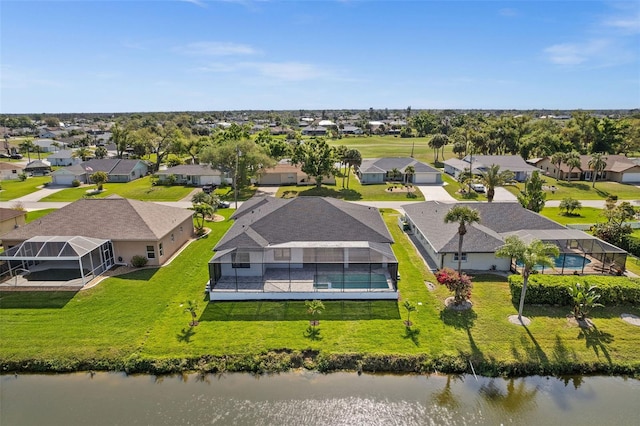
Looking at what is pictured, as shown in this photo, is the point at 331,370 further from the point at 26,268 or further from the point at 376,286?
the point at 26,268

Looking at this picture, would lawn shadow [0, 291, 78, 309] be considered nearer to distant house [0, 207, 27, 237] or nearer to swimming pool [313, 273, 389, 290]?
distant house [0, 207, 27, 237]

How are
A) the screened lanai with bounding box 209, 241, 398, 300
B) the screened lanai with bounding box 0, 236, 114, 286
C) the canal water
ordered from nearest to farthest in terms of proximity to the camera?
1. the canal water
2. the screened lanai with bounding box 209, 241, 398, 300
3. the screened lanai with bounding box 0, 236, 114, 286

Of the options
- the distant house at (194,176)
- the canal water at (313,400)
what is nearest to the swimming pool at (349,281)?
the canal water at (313,400)

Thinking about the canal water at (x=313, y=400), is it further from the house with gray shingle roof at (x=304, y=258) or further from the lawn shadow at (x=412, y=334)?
the house with gray shingle roof at (x=304, y=258)

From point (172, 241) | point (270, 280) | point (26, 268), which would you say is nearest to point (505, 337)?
point (270, 280)

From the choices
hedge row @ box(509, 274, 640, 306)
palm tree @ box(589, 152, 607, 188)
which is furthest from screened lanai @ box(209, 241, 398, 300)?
palm tree @ box(589, 152, 607, 188)

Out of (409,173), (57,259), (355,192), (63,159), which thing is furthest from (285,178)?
(63,159)

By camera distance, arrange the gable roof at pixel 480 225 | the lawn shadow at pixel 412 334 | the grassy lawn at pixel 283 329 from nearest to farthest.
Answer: the grassy lawn at pixel 283 329 → the lawn shadow at pixel 412 334 → the gable roof at pixel 480 225

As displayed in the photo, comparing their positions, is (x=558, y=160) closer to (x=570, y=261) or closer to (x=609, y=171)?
(x=609, y=171)
